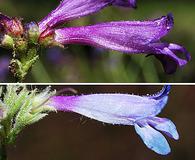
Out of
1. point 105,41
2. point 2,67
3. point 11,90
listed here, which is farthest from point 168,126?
point 2,67

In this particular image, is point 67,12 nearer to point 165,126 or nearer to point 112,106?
point 112,106

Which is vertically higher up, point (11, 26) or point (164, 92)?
point (11, 26)

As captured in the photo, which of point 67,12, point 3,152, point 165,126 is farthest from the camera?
point 67,12

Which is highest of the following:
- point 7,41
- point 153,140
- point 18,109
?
point 7,41

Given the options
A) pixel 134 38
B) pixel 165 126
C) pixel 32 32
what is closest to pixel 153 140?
pixel 165 126

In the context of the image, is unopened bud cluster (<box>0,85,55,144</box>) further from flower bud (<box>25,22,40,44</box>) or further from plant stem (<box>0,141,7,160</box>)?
flower bud (<box>25,22,40,44</box>)

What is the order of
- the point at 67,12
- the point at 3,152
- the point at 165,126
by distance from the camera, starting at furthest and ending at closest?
the point at 67,12 < the point at 165,126 < the point at 3,152

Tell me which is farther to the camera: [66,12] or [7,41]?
[66,12]
